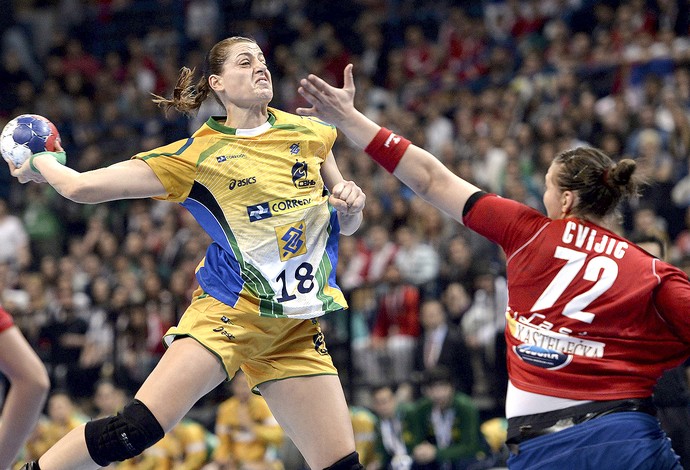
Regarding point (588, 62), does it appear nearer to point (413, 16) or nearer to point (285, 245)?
point (413, 16)

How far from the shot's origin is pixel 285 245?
492cm

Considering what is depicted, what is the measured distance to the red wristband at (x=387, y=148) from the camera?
179 inches

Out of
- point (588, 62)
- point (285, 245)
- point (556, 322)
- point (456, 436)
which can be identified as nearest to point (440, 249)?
point (456, 436)

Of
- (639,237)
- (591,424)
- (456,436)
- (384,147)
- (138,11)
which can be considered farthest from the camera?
(138,11)

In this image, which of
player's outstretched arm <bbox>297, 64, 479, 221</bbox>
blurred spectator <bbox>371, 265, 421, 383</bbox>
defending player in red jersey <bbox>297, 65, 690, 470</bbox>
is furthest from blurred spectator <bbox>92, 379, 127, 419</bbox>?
defending player in red jersey <bbox>297, 65, 690, 470</bbox>

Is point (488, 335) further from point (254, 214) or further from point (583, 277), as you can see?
point (583, 277)

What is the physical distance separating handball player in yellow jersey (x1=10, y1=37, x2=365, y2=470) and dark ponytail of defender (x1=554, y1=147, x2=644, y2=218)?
3.46ft

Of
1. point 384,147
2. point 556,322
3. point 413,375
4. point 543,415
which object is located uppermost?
point 384,147

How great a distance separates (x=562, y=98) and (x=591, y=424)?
9.09 m

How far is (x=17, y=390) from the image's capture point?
18.9 feet

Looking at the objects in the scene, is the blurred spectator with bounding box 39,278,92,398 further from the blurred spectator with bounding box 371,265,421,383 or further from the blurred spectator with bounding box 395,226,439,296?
the blurred spectator with bounding box 395,226,439,296

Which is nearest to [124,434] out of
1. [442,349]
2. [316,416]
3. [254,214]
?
[316,416]

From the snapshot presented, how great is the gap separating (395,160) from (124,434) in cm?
172

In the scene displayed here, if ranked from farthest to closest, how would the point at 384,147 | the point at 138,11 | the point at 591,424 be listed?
the point at 138,11, the point at 384,147, the point at 591,424
